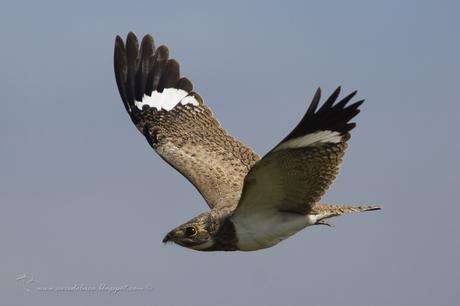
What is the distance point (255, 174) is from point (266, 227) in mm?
1135

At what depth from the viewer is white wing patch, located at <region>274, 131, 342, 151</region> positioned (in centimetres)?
1131

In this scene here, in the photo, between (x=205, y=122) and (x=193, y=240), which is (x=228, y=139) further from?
(x=193, y=240)

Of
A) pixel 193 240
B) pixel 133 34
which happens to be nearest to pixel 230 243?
pixel 193 240

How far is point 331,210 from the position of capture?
12805mm

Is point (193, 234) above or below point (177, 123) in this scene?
below

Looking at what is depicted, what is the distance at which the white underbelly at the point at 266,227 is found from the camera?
12.5 m

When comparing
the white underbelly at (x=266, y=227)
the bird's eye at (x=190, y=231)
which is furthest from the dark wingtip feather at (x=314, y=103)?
the bird's eye at (x=190, y=231)

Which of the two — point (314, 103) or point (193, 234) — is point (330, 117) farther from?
point (193, 234)

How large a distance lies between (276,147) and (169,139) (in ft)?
15.4

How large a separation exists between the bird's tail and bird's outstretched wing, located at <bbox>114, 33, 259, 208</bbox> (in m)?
1.21

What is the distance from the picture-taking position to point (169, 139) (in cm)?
1562

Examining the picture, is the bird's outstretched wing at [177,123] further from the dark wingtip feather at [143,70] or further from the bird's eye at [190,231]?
the bird's eye at [190,231]

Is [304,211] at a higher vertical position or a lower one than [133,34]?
lower

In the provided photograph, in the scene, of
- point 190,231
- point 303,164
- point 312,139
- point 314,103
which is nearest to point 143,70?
point 190,231
